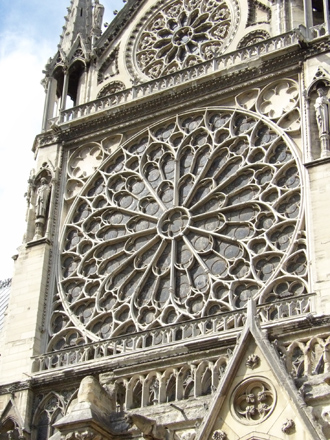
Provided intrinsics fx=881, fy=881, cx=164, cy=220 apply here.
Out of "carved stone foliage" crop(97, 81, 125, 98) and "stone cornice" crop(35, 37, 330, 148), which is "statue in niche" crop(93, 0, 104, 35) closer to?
"carved stone foliage" crop(97, 81, 125, 98)

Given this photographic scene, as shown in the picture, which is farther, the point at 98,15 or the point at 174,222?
the point at 98,15

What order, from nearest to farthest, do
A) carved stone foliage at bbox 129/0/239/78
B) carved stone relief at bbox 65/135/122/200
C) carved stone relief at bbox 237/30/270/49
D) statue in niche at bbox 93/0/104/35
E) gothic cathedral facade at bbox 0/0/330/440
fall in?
gothic cathedral facade at bbox 0/0/330/440 → carved stone relief at bbox 65/135/122/200 → carved stone relief at bbox 237/30/270/49 → carved stone foliage at bbox 129/0/239/78 → statue in niche at bbox 93/0/104/35

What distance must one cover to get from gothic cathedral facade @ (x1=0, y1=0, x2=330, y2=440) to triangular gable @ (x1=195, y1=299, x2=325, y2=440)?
20 millimetres

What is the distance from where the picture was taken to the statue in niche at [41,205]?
1823 cm

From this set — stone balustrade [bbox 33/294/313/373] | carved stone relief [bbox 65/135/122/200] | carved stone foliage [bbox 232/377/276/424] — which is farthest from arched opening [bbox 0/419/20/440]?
carved stone relief [bbox 65/135/122/200]

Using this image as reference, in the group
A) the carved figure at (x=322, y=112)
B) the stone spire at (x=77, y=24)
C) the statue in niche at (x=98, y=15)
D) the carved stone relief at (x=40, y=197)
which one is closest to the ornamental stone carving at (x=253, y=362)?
the carved figure at (x=322, y=112)

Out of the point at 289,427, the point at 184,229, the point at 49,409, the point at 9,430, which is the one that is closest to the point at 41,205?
the point at 184,229

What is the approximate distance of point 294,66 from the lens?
17.5 meters

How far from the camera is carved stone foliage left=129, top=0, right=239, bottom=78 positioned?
64.5 ft

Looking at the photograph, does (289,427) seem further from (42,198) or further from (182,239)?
(42,198)

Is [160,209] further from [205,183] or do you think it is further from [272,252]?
[272,252]

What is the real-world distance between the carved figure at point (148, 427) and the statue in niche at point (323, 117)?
5.81m

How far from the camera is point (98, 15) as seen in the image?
879 inches

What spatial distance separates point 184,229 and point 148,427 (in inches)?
191
